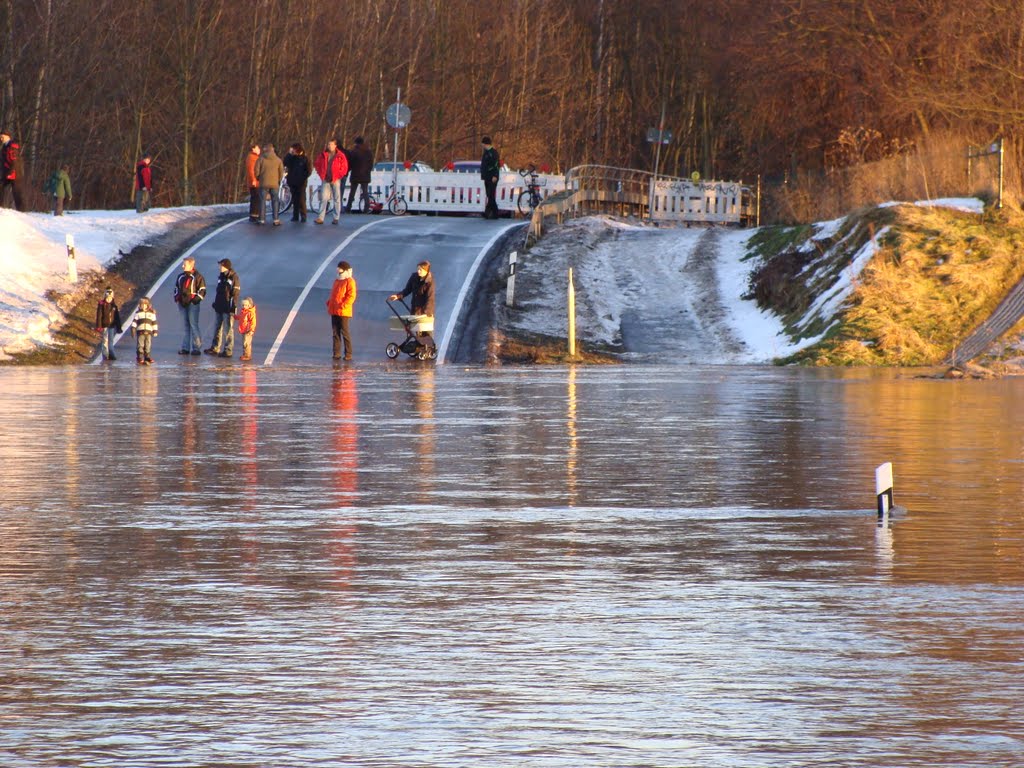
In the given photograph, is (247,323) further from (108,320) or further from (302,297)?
(302,297)

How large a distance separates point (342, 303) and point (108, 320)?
12.1 feet

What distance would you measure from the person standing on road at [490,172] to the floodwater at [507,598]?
2659cm

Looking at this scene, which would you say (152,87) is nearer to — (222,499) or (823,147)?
(823,147)

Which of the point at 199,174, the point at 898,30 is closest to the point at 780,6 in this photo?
the point at 898,30

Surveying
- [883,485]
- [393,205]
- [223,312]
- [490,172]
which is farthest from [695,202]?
[883,485]

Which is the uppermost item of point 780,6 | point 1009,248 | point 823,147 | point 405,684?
point 780,6

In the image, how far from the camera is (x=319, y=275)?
3631 centimetres

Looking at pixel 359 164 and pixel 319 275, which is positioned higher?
pixel 359 164

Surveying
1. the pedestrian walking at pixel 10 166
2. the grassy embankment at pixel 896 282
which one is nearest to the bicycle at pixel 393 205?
the pedestrian walking at pixel 10 166

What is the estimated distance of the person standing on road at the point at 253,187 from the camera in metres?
40.2

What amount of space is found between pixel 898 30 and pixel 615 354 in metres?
19.6

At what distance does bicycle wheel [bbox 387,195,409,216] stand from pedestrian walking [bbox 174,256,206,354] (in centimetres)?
1710

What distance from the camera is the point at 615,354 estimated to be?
106 feet

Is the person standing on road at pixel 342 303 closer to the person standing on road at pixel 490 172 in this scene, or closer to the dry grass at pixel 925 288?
the dry grass at pixel 925 288
